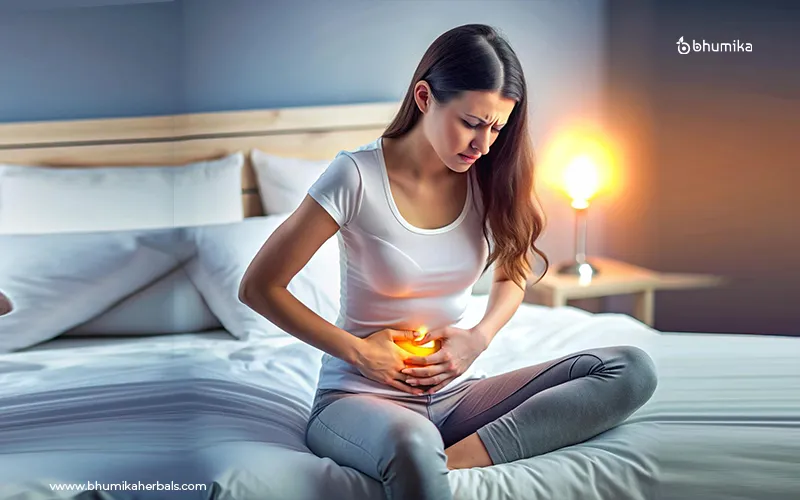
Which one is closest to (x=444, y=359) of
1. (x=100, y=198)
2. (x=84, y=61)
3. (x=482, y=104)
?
(x=482, y=104)

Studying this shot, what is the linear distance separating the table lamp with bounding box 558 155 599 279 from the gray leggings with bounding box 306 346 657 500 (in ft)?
1.24

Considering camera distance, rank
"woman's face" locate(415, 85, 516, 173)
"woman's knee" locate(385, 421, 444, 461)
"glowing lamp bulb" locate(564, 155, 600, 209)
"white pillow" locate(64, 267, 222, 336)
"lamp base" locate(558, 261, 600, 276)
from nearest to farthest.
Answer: "woman's knee" locate(385, 421, 444, 461) < "woman's face" locate(415, 85, 516, 173) < "white pillow" locate(64, 267, 222, 336) < "glowing lamp bulb" locate(564, 155, 600, 209) < "lamp base" locate(558, 261, 600, 276)

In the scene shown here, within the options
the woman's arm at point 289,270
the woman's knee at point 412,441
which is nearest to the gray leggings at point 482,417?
the woman's knee at point 412,441

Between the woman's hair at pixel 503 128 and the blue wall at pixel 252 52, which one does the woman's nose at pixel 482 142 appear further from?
the blue wall at pixel 252 52

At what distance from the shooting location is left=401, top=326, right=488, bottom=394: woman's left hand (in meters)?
1.25

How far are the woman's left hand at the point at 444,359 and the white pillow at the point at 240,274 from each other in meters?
0.47

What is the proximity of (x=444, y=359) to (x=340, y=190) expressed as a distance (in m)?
0.30

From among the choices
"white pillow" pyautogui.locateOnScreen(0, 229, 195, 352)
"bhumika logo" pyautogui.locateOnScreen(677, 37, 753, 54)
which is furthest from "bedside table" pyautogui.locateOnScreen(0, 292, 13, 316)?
"bhumika logo" pyautogui.locateOnScreen(677, 37, 753, 54)

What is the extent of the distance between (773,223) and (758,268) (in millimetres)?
91

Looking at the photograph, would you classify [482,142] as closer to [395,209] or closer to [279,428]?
[395,209]

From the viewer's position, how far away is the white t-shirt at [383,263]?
48.4 inches

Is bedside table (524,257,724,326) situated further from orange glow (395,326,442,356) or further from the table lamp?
orange glow (395,326,442,356)

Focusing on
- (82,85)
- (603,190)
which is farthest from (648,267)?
(82,85)

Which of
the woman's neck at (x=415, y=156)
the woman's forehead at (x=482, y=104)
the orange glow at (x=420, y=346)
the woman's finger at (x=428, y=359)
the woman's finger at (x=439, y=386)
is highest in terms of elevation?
the woman's forehead at (x=482, y=104)
